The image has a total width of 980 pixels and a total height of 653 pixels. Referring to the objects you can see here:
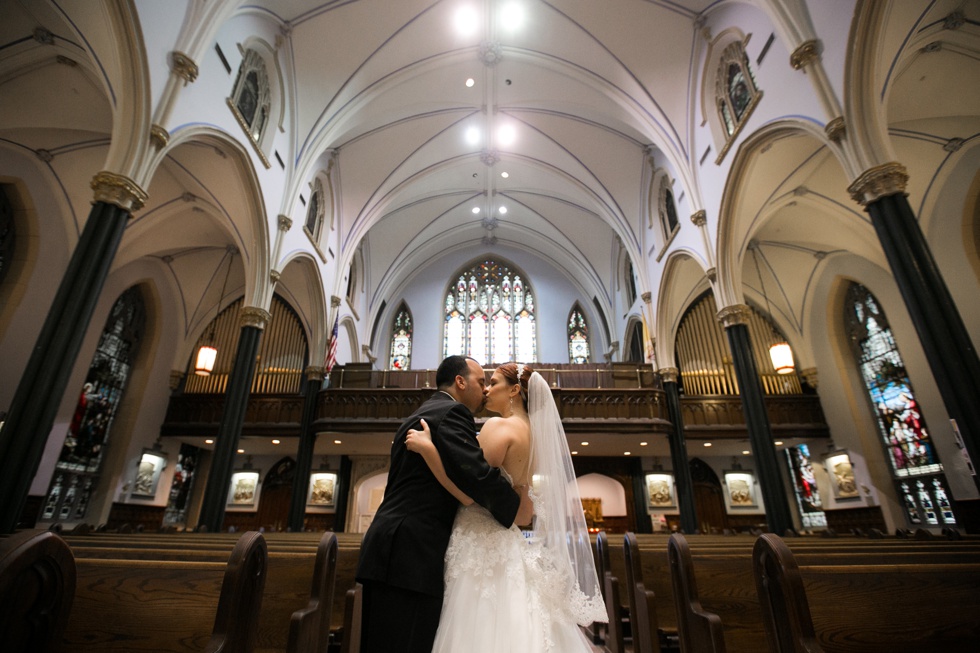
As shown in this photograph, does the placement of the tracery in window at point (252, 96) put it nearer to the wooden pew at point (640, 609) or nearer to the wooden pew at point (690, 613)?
the wooden pew at point (640, 609)

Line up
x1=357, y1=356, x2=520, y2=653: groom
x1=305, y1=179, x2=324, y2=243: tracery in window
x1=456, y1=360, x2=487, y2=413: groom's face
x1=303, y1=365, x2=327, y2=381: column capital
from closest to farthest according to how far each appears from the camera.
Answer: x1=357, y1=356, x2=520, y2=653: groom
x1=456, y1=360, x2=487, y2=413: groom's face
x1=305, y1=179, x2=324, y2=243: tracery in window
x1=303, y1=365, x2=327, y2=381: column capital

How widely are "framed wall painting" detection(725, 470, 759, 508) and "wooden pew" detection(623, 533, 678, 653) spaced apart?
43.0 feet

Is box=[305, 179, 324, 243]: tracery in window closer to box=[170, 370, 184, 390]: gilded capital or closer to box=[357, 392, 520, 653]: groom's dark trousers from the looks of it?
box=[170, 370, 184, 390]: gilded capital

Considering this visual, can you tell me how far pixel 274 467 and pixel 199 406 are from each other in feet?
10.4

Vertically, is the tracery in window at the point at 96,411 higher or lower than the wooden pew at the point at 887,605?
higher

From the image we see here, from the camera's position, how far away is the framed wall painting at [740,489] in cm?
1460

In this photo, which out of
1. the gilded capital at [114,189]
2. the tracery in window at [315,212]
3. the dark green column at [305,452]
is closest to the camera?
the gilded capital at [114,189]

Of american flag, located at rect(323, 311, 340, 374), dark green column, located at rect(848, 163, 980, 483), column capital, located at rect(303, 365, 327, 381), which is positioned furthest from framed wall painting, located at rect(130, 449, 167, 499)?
dark green column, located at rect(848, 163, 980, 483)

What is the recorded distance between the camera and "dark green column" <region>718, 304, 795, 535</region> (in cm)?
793

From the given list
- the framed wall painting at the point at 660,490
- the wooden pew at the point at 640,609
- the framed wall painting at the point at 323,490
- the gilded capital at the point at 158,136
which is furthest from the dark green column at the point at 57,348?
the framed wall painting at the point at 660,490

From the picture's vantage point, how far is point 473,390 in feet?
7.38

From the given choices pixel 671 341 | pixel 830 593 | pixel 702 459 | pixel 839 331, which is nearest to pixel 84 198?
pixel 830 593

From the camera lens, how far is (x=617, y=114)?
1216cm

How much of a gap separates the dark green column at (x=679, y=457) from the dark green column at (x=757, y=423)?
107 inches
